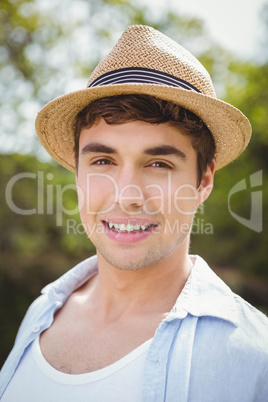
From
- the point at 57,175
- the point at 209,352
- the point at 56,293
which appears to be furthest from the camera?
the point at 57,175

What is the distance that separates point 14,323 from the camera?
8172 millimetres

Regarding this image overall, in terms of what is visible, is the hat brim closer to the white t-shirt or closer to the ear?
the ear

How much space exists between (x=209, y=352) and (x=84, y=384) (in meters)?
0.56

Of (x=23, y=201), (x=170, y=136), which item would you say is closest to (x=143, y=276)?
(x=170, y=136)

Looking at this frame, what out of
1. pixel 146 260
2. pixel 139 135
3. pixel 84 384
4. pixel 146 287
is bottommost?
pixel 84 384

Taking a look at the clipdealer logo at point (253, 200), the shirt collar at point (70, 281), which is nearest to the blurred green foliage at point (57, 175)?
the clipdealer logo at point (253, 200)

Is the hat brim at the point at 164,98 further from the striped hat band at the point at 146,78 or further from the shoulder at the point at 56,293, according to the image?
the shoulder at the point at 56,293

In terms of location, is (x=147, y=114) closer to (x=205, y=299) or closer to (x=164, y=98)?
(x=164, y=98)

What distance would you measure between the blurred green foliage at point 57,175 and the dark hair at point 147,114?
22.2 ft

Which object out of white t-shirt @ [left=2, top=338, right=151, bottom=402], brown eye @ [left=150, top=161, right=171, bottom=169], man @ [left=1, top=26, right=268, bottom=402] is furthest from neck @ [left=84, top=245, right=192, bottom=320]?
brown eye @ [left=150, top=161, right=171, bottom=169]

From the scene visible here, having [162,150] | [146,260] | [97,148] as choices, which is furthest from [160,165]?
[146,260]

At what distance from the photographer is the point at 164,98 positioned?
6.05 feet

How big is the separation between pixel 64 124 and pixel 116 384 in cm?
135

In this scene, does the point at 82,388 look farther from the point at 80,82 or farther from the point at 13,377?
the point at 80,82
